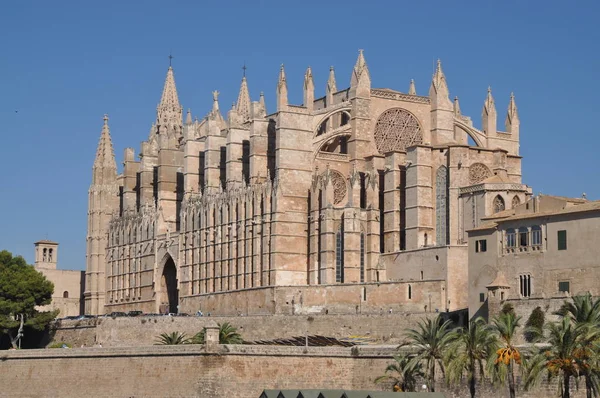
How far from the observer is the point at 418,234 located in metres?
68.5

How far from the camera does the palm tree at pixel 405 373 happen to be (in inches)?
1912

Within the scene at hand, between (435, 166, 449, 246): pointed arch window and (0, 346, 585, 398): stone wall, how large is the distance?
16524mm

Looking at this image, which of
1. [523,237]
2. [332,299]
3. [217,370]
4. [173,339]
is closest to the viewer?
[217,370]

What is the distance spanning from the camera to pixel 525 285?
2159 inches

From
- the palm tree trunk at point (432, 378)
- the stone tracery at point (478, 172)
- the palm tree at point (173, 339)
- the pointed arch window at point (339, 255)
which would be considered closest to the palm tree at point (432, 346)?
the palm tree trunk at point (432, 378)

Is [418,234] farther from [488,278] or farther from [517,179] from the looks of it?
[488,278]

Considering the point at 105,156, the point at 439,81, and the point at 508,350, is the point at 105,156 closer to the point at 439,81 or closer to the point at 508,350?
the point at 439,81

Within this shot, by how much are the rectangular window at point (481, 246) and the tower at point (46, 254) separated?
1917 inches

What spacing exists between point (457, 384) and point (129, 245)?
43.4m

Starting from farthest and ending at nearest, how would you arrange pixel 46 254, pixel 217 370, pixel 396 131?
pixel 46 254 < pixel 396 131 < pixel 217 370

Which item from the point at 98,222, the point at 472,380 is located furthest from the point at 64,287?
the point at 472,380

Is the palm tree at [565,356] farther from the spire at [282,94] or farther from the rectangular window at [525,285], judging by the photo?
the spire at [282,94]

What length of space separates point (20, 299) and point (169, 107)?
25.2 metres

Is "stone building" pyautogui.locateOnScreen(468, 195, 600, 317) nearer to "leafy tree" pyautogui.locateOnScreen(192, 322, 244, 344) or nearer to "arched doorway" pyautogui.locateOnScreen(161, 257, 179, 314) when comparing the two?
"leafy tree" pyautogui.locateOnScreen(192, 322, 244, 344)
